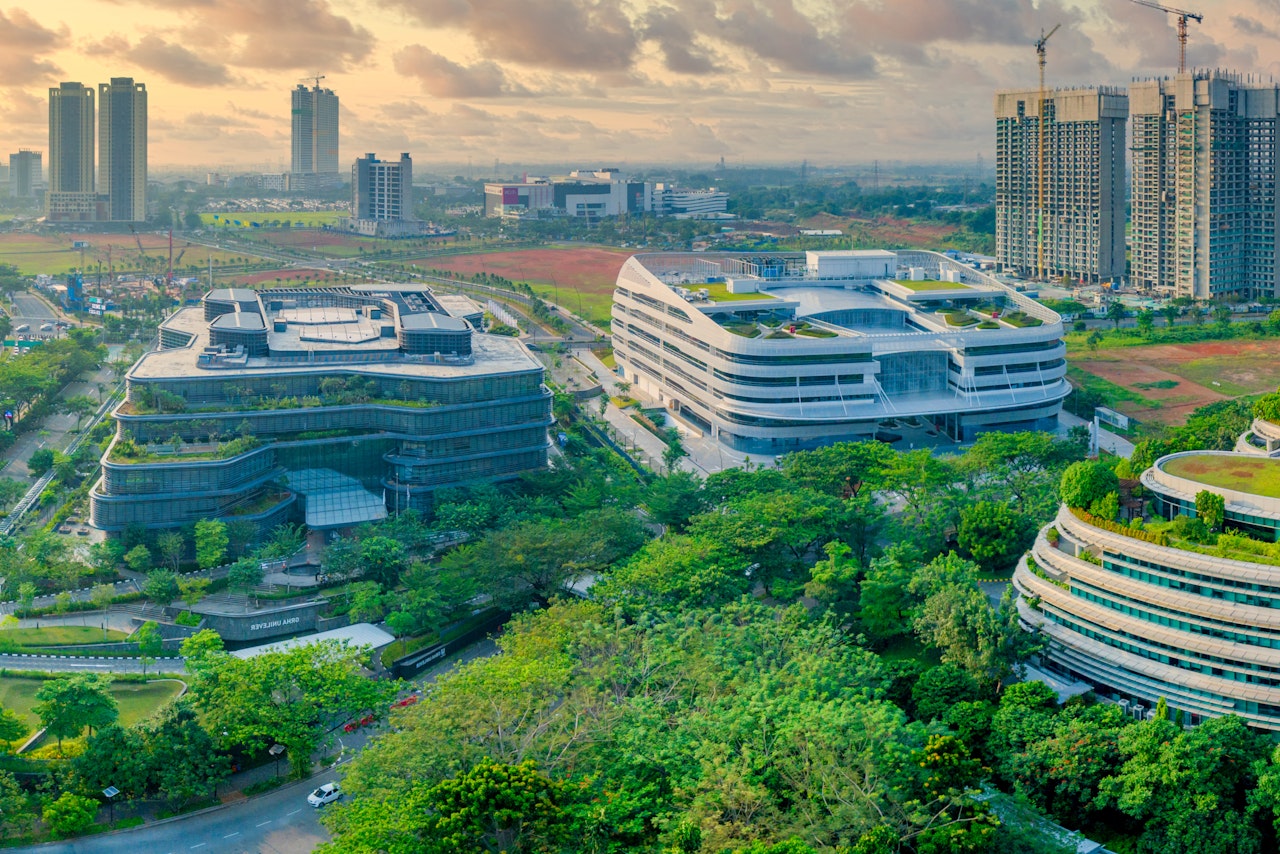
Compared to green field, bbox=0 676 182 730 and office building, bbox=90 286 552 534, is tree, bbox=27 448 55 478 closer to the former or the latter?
office building, bbox=90 286 552 534

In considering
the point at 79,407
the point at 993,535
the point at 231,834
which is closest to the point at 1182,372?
the point at 993,535

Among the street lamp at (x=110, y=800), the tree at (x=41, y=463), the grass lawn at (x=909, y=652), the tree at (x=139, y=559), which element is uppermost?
the tree at (x=41, y=463)

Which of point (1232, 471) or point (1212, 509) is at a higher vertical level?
point (1232, 471)

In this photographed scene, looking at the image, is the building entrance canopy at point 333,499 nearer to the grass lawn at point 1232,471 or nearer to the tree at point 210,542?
the tree at point 210,542

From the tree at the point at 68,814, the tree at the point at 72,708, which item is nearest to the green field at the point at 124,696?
the tree at the point at 72,708

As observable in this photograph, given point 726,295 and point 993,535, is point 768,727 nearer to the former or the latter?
point 993,535

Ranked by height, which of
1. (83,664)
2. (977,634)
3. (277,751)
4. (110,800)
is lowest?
(110,800)

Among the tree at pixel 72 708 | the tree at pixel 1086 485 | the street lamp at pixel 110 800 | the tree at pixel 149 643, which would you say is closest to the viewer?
the street lamp at pixel 110 800

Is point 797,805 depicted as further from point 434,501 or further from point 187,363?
point 187,363
